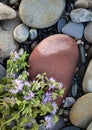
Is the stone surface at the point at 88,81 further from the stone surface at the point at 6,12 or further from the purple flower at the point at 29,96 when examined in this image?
the stone surface at the point at 6,12

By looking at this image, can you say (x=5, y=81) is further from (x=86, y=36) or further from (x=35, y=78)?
(x=86, y=36)

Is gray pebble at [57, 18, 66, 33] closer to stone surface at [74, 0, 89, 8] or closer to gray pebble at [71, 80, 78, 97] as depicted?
stone surface at [74, 0, 89, 8]

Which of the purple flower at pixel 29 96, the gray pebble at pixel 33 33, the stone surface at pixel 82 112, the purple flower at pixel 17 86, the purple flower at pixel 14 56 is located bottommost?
the stone surface at pixel 82 112

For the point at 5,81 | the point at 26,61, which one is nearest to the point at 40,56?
the point at 26,61

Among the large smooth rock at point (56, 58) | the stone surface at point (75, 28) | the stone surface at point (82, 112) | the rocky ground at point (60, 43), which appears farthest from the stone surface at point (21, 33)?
the stone surface at point (82, 112)

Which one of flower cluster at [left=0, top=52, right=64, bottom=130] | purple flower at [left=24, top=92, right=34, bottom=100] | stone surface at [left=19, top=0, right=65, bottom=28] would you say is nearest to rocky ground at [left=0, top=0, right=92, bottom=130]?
stone surface at [left=19, top=0, right=65, bottom=28]

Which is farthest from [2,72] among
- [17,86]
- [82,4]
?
[82,4]
